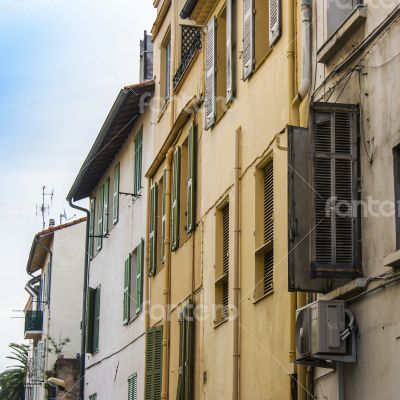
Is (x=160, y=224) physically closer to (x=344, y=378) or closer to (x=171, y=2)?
(x=171, y=2)

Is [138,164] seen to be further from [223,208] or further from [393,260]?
[393,260]

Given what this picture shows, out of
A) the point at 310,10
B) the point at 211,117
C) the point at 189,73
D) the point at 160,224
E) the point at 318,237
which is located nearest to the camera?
the point at 318,237

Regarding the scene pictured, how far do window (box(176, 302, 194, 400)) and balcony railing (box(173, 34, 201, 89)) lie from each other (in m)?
4.21

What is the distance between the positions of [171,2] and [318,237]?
1170 cm

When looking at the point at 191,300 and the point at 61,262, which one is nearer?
the point at 191,300

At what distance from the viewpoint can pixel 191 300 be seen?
17562mm

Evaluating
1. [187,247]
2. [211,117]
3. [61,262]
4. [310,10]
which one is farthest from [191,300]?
[61,262]

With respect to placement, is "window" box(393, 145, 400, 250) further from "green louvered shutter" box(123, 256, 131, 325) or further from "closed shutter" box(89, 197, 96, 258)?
"closed shutter" box(89, 197, 96, 258)

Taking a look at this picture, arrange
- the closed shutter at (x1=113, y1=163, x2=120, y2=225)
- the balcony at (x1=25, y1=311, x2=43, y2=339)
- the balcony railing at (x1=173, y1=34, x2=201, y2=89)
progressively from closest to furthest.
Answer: the balcony railing at (x1=173, y1=34, x2=201, y2=89)
the closed shutter at (x1=113, y1=163, x2=120, y2=225)
the balcony at (x1=25, y1=311, x2=43, y2=339)

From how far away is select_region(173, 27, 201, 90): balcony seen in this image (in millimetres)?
18938

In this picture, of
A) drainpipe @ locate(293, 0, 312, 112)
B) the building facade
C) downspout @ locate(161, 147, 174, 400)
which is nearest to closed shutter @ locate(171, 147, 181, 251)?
downspout @ locate(161, 147, 174, 400)

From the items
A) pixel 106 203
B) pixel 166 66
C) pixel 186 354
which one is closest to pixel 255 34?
pixel 186 354

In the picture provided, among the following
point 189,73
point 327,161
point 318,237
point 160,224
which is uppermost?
point 189,73

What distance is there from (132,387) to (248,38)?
943 cm
